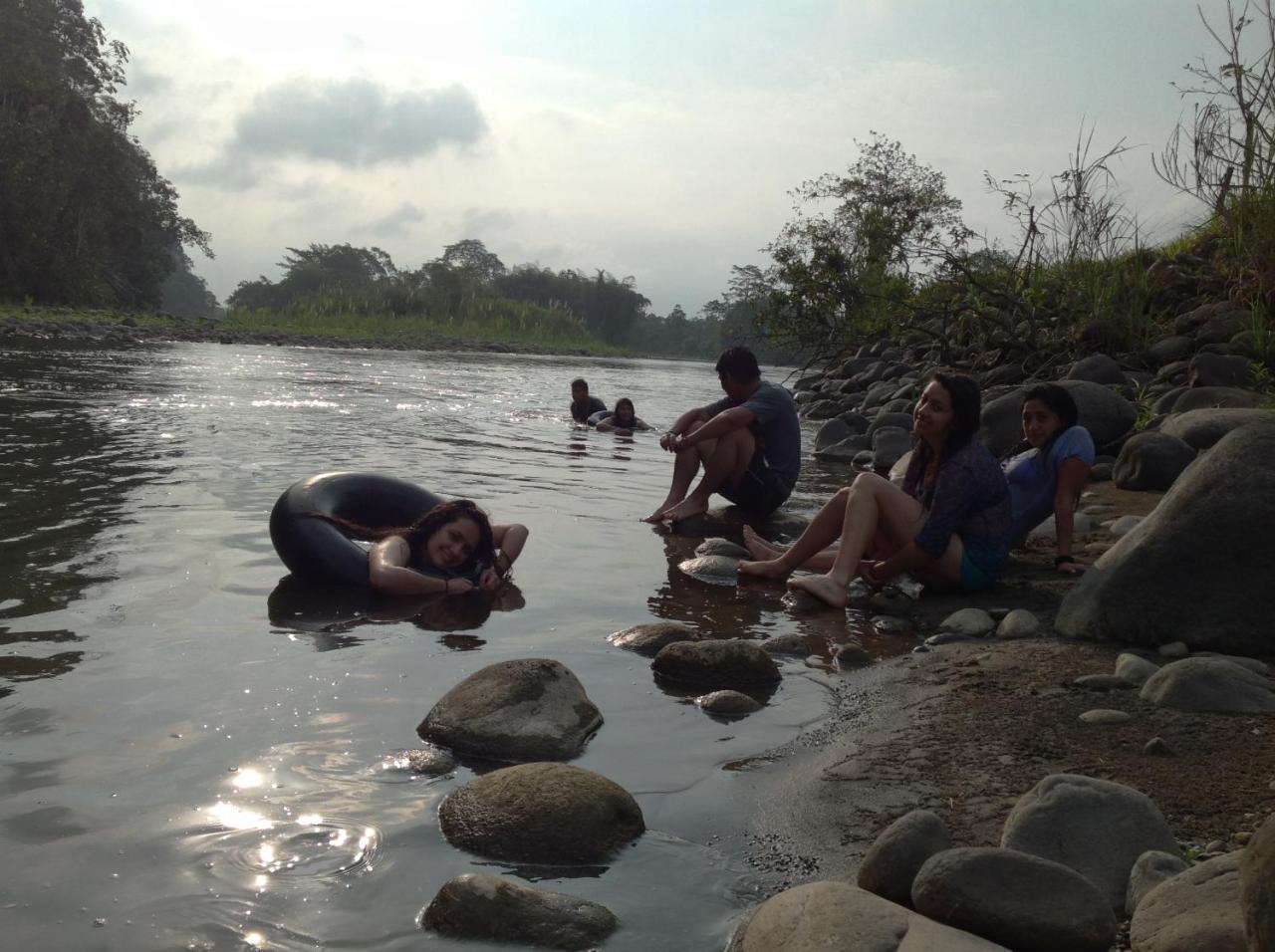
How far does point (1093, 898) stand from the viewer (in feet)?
8.50

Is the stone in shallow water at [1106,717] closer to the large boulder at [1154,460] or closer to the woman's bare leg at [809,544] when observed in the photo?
the woman's bare leg at [809,544]

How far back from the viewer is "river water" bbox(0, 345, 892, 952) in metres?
2.79

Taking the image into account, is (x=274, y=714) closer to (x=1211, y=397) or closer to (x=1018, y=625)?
(x=1018, y=625)

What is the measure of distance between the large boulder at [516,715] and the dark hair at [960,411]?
2776mm

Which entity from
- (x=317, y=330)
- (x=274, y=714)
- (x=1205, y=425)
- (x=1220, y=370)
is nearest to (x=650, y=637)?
(x=274, y=714)

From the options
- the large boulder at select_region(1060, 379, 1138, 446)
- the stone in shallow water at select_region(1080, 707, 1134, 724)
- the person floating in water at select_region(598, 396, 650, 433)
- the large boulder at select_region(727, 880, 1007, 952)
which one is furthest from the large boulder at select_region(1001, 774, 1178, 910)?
the person floating in water at select_region(598, 396, 650, 433)

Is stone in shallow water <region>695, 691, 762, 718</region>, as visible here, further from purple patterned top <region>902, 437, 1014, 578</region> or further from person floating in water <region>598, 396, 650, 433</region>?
person floating in water <region>598, 396, 650, 433</region>

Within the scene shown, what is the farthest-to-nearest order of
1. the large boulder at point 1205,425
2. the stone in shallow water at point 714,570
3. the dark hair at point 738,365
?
1. the dark hair at point 738,365
2. the large boulder at point 1205,425
3. the stone in shallow water at point 714,570

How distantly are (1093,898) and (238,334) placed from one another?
41822 mm

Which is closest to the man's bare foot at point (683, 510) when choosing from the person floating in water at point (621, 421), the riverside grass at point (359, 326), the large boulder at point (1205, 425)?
the large boulder at point (1205, 425)

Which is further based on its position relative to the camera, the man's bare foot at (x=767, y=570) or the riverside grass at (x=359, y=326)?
the riverside grass at (x=359, y=326)

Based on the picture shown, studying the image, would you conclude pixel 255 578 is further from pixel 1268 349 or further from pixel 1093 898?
pixel 1268 349

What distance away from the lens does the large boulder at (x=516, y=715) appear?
3855 millimetres

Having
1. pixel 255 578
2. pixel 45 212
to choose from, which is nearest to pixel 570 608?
pixel 255 578
